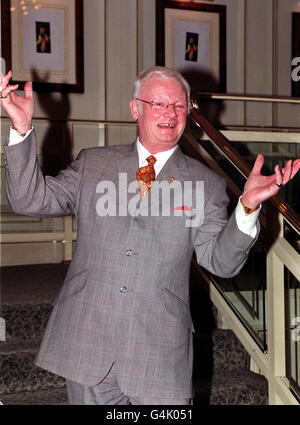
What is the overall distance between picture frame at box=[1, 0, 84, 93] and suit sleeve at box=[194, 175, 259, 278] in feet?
11.7

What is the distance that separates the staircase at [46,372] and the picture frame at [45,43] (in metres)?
1.97

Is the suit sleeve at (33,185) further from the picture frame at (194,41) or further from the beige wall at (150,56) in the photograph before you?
the picture frame at (194,41)

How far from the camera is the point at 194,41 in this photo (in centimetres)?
576

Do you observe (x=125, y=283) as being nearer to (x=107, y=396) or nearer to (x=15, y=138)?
(x=107, y=396)

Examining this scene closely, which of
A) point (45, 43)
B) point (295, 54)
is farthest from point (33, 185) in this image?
point (295, 54)

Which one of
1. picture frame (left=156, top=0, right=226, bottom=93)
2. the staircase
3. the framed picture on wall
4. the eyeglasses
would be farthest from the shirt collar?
the framed picture on wall

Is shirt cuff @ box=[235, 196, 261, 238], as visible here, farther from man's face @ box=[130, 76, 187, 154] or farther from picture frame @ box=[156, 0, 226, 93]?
picture frame @ box=[156, 0, 226, 93]

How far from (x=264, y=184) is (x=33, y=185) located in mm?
619

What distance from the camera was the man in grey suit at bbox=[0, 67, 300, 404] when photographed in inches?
66.0

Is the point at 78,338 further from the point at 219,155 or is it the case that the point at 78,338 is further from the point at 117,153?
the point at 219,155

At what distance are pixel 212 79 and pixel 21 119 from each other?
14.5 feet

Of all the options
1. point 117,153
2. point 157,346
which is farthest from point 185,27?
point 157,346

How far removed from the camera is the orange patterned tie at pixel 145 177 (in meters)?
1.80

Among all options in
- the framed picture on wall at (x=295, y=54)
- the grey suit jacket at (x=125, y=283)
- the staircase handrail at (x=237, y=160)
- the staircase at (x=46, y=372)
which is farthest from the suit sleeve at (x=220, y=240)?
A: the framed picture on wall at (x=295, y=54)
